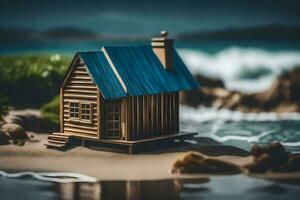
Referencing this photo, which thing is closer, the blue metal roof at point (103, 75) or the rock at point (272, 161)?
the rock at point (272, 161)

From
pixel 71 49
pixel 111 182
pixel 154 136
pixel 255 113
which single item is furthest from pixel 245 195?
pixel 71 49

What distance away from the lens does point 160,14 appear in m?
9.09

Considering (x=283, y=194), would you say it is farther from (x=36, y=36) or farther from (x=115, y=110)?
(x=36, y=36)

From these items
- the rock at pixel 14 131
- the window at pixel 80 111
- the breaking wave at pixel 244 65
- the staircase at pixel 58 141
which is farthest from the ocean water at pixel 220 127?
the rock at pixel 14 131

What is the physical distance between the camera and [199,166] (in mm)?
6520

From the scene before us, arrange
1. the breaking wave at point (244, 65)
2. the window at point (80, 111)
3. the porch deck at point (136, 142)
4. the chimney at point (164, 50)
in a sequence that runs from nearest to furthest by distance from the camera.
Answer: the porch deck at point (136, 142), the window at point (80, 111), the chimney at point (164, 50), the breaking wave at point (244, 65)

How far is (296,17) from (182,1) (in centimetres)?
135

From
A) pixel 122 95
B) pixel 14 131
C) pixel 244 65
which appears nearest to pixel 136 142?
pixel 122 95

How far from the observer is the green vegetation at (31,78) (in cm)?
916

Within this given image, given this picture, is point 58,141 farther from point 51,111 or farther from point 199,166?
point 199,166

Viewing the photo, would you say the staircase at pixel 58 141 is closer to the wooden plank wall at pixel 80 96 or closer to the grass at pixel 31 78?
the wooden plank wall at pixel 80 96

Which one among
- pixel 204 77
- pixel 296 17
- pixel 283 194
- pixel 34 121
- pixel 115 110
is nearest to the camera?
pixel 283 194

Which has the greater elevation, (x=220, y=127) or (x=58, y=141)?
(x=220, y=127)

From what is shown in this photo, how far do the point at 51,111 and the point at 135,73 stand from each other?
1.63 meters
